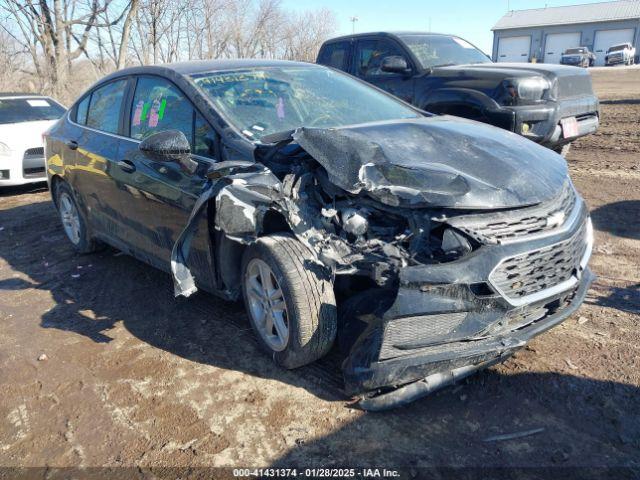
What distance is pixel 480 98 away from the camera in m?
6.53

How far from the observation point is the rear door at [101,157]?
4.49 m

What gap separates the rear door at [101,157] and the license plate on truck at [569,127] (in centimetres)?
487

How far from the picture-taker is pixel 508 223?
2.65m

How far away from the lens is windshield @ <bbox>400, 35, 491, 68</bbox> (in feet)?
24.7

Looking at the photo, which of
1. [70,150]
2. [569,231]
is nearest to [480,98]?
[569,231]

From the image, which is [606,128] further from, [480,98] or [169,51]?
[169,51]

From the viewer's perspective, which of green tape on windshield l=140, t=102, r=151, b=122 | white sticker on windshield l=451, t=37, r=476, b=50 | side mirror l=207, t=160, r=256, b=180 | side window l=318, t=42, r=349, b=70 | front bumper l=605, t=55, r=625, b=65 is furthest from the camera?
front bumper l=605, t=55, r=625, b=65

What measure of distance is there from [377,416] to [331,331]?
498mm

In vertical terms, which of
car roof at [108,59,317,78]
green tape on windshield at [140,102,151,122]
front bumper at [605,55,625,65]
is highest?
car roof at [108,59,317,78]

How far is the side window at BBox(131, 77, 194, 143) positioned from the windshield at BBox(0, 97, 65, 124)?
6010mm

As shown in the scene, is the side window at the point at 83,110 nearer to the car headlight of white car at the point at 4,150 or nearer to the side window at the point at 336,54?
the car headlight of white car at the point at 4,150

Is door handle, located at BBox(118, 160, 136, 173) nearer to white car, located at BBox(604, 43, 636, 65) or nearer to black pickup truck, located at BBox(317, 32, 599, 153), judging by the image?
black pickup truck, located at BBox(317, 32, 599, 153)

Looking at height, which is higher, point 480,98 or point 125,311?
point 480,98

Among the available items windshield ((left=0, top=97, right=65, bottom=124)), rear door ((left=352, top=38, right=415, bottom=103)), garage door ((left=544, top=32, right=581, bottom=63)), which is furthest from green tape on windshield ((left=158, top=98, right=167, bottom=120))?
garage door ((left=544, top=32, right=581, bottom=63))
